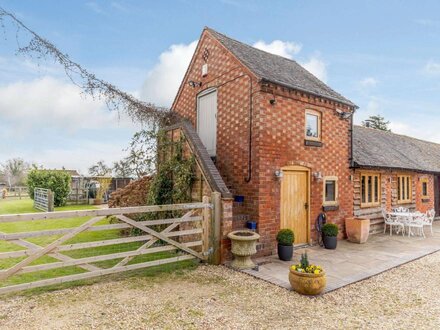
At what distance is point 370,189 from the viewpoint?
38.0 ft

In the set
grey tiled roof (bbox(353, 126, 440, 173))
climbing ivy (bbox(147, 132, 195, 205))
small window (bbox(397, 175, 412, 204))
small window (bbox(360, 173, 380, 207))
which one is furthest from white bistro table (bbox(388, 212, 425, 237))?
climbing ivy (bbox(147, 132, 195, 205))

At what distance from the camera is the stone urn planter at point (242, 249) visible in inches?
253

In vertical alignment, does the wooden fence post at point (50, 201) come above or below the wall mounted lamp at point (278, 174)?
below

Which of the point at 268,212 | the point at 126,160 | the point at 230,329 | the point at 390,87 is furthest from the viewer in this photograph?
the point at 390,87

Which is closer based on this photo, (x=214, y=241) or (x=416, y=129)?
(x=214, y=241)

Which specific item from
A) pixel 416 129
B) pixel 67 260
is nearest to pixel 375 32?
pixel 67 260

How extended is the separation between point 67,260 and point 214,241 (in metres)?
3.21

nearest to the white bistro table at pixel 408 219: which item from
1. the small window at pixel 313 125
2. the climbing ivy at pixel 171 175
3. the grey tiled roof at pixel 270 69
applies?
the grey tiled roof at pixel 270 69

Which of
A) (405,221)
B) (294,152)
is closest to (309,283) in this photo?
(294,152)

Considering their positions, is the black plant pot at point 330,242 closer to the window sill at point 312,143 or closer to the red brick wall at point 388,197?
the red brick wall at point 388,197

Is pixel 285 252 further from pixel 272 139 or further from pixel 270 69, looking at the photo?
pixel 270 69

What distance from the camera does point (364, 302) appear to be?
486cm

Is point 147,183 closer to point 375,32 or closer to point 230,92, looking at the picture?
point 230,92

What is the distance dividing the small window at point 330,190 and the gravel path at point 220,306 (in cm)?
379
